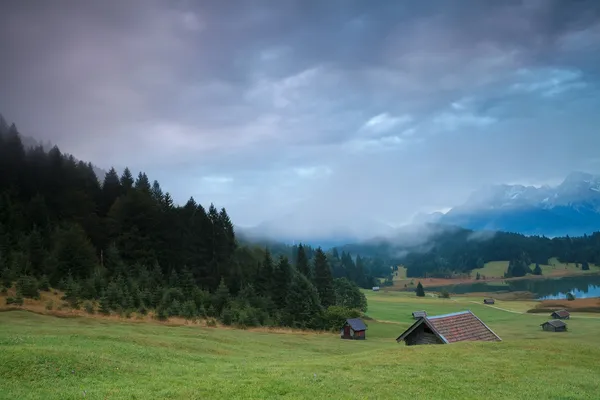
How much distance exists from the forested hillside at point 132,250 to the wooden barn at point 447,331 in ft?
99.6

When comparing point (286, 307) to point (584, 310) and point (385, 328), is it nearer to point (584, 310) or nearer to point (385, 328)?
point (385, 328)

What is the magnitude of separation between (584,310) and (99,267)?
114 m

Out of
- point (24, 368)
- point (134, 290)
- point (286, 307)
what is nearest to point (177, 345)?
point (24, 368)

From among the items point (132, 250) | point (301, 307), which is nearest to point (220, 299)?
point (301, 307)

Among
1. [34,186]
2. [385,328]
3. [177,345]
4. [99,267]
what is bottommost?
[385,328]

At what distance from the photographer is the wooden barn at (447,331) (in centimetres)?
3844

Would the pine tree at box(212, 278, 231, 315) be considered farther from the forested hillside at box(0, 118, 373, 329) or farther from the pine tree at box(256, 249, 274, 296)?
the pine tree at box(256, 249, 274, 296)

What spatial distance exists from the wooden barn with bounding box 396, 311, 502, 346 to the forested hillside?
3034 centimetres

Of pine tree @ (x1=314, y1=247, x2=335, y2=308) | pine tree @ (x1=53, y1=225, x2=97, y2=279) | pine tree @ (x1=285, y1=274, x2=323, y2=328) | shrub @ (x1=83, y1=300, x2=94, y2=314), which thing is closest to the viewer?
shrub @ (x1=83, y1=300, x2=94, y2=314)

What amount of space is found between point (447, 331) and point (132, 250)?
181 feet

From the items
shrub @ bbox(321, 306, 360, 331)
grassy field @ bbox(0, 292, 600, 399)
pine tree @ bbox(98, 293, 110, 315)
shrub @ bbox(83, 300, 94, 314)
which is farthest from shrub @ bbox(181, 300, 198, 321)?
shrub @ bbox(321, 306, 360, 331)

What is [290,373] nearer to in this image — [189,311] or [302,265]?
[189,311]

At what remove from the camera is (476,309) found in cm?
12650

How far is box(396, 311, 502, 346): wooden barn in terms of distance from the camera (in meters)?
38.4
